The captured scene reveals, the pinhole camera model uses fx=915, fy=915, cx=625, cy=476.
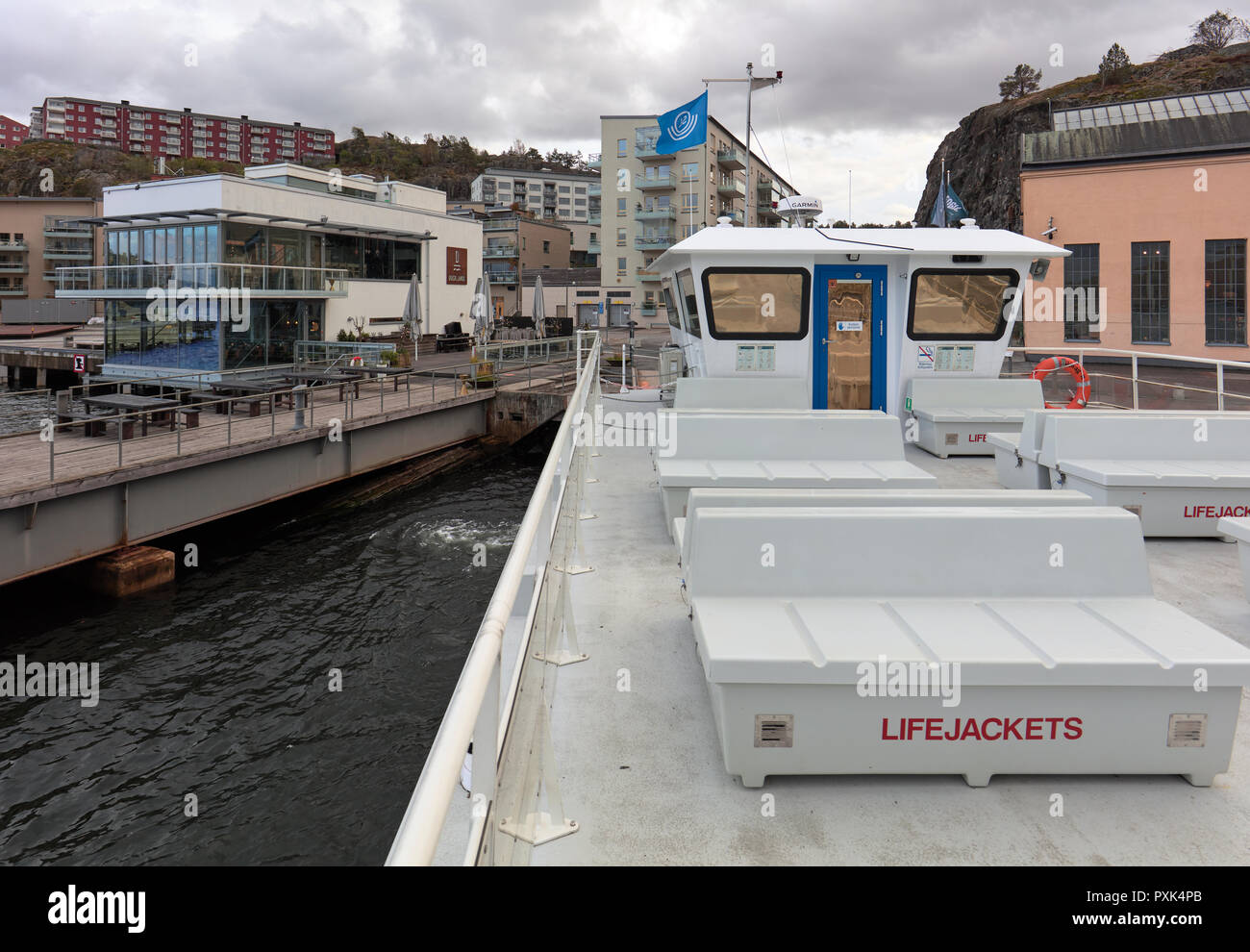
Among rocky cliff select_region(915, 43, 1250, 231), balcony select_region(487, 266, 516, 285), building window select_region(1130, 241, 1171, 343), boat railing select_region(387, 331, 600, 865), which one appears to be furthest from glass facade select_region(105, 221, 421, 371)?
balcony select_region(487, 266, 516, 285)

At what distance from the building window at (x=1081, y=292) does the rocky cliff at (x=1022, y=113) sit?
18.5 m

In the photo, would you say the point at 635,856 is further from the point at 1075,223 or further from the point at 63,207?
the point at 63,207

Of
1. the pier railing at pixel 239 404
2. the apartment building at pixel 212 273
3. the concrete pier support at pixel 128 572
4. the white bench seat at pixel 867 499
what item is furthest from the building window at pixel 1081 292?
the white bench seat at pixel 867 499

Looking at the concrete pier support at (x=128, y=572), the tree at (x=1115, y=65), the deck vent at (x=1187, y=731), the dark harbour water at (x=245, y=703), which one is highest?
the tree at (x=1115, y=65)

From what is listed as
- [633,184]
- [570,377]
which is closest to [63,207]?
[633,184]

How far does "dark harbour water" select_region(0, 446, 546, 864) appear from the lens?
9.70 meters

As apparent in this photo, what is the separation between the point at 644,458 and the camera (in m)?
10.6

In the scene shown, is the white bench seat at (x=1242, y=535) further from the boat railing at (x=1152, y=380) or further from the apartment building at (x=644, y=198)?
the apartment building at (x=644, y=198)

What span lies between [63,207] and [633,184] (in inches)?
2003

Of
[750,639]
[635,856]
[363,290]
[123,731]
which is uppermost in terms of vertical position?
[363,290]

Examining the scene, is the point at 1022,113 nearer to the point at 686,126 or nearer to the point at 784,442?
the point at 686,126

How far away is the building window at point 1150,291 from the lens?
3175 centimetres

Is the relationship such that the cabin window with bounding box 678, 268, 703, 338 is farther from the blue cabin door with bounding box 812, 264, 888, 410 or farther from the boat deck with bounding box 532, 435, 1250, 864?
the boat deck with bounding box 532, 435, 1250, 864

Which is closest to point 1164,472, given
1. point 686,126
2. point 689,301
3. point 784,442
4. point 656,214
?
point 784,442
